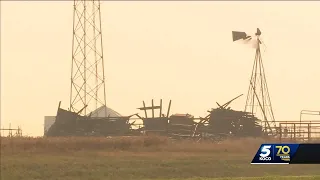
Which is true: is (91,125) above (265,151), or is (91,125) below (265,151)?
above

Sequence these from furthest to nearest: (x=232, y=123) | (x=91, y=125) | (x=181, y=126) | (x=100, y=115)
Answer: (x=100, y=115) < (x=91, y=125) < (x=232, y=123) < (x=181, y=126)

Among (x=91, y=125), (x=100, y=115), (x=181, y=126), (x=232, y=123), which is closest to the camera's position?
(x=181, y=126)

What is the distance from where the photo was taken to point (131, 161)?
4062 centimetres

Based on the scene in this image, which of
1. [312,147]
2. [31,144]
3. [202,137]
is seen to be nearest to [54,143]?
[31,144]

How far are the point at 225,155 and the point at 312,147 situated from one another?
22.7m

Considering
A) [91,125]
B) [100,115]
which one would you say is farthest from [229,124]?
[100,115]

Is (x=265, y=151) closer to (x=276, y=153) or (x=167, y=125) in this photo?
(x=276, y=153)

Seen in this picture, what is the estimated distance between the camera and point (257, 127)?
204ft

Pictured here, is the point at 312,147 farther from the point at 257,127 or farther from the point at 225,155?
the point at 257,127

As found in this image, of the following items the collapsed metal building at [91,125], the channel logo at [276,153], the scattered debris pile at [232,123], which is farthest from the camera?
the collapsed metal building at [91,125]

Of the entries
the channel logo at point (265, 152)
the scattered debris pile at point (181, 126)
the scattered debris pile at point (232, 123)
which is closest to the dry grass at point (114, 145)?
the scattered debris pile at point (181, 126)

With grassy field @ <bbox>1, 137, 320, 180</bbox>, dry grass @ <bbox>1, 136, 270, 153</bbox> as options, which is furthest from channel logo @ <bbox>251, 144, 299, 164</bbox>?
dry grass @ <bbox>1, 136, 270, 153</bbox>

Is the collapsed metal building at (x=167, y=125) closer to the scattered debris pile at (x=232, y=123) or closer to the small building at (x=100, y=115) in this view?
the scattered debris pile at (x=232, y=123)

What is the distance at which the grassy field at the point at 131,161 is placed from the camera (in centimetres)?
3656
